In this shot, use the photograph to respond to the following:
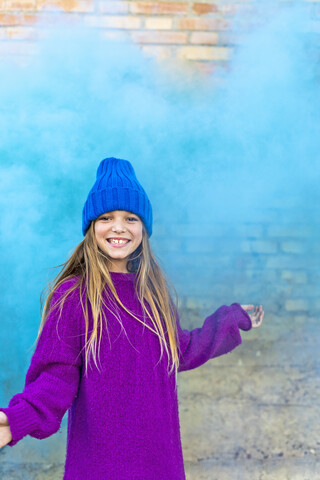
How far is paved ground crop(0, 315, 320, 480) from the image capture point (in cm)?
255

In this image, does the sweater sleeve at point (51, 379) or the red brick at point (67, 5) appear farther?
the red brick at point (67, 5)

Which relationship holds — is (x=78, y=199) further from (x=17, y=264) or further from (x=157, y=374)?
(x=157, y=374)

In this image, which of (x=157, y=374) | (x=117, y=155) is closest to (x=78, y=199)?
(x=117, y=155)

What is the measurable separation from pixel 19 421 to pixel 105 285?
0.52 m

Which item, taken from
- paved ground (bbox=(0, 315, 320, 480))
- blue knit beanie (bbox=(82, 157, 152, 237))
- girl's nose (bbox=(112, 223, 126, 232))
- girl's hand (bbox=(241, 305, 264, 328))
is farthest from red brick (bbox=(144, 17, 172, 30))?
paved ground (bbox=(0, 315, 320, 480))

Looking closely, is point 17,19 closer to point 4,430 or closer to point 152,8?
point 152,8

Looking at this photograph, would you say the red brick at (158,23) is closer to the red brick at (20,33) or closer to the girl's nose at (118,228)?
the red brick at (20,33)

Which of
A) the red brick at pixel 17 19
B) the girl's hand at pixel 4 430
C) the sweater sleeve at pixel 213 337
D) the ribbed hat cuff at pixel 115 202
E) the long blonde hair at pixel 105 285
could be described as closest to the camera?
the girl's hand at pixel 4 430

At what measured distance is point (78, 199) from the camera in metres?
2.51

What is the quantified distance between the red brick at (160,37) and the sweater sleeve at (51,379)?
1368 millimetres

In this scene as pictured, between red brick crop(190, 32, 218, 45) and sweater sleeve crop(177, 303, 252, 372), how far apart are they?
1.32 m

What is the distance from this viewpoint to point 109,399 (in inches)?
63.3

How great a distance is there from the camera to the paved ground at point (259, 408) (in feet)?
8.36

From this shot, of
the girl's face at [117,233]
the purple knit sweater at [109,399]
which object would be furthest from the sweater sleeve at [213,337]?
the girl's face at [117,233]
